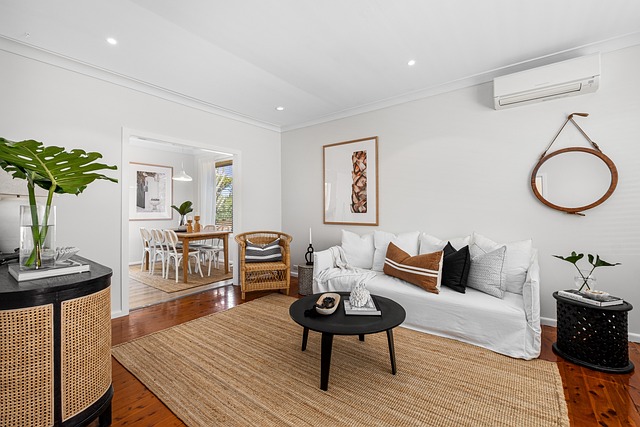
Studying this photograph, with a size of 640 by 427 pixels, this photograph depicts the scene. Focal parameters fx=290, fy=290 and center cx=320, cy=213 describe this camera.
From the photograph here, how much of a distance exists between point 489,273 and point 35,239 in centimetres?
343

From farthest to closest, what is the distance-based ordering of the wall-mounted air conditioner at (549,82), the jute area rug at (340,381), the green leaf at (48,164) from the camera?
the wall-mounted air conditioner at (549,82), the jute area rug at (340,381), the green leaf at (48,164)

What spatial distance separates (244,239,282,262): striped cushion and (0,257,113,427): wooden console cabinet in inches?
96.5

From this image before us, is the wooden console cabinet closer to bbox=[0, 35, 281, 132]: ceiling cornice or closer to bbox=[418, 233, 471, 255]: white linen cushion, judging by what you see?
bbox=[0, 35, 281, 132]: ceiling cornice

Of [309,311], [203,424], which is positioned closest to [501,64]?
[309,311]

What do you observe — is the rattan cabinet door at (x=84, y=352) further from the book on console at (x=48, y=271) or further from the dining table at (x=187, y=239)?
the dining table at (x=187, y=239)

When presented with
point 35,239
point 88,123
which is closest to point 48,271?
point 35,239

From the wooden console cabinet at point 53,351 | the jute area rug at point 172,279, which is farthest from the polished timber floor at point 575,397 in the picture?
the jute area rug at point 172,279

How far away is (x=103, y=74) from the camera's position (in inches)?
123

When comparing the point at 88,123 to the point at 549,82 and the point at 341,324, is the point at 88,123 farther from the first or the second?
the point at 549,82

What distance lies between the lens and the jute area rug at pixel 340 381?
5.61 ft

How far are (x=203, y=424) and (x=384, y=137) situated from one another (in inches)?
144

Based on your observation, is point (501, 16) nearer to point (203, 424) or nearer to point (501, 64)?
point (501, 64)

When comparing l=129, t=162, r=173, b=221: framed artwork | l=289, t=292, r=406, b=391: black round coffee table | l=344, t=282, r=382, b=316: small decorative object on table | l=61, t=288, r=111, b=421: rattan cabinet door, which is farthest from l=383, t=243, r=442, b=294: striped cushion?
l=129, t=162, r=173, b=221: framed artwork

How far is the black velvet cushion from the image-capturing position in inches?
112
